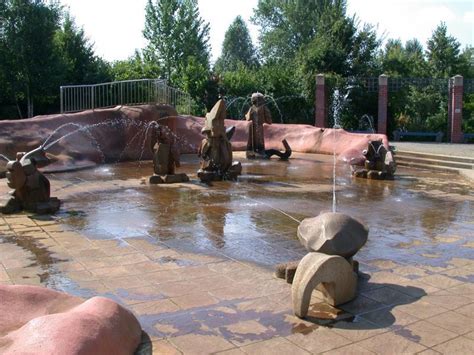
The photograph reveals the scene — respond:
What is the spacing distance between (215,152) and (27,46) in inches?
746

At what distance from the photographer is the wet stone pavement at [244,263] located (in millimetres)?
4000

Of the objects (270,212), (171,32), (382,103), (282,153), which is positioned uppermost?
(171,32)

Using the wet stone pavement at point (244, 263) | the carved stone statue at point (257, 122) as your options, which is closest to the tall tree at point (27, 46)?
the carved stone statue at point (257, 122)

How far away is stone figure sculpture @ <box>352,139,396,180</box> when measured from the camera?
40.9 ft

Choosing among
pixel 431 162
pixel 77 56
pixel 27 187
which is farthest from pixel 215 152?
pixel 77 56

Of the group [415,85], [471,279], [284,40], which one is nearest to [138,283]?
[471,279]

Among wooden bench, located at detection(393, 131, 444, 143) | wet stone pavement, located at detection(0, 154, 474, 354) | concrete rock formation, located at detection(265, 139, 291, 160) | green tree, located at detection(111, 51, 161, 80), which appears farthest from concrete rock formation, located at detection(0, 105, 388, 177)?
green tree, located at detection(111, 51, 161, 80)

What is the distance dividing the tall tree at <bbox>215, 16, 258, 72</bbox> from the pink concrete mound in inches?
2482

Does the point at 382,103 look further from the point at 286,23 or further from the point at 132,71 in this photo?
the point at 286,23

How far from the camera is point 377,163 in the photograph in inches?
499

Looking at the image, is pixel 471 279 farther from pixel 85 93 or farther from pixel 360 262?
pixel 85 93

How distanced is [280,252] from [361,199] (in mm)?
4033

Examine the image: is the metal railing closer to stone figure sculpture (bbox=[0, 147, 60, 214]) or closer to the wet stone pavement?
the wet stone pavement

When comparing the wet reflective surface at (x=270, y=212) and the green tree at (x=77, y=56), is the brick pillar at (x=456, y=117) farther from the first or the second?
the green tree at (x=77, y=56)
